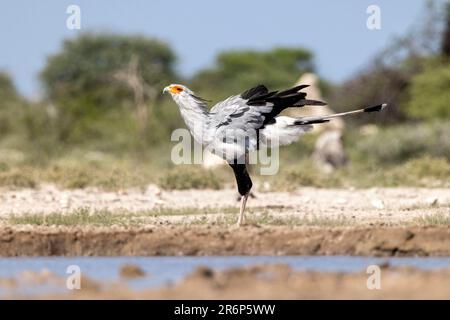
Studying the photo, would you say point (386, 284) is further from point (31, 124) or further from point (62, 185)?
point (31, 124)

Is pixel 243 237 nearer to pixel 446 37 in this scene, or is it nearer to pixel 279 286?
pixel 279 286

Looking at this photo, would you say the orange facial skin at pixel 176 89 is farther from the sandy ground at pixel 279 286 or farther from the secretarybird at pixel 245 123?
the sandy ground at pixel 279 286

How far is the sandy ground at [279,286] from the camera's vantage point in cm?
724

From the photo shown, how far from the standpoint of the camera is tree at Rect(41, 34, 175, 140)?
31.1m

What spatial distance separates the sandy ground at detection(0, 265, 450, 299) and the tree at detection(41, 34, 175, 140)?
20.1 metres

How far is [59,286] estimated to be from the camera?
791cm

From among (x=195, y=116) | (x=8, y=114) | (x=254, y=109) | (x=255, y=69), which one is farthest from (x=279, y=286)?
(x=255, y=69)

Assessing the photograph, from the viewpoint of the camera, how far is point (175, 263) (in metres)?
9.22

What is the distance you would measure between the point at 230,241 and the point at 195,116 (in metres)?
1.80

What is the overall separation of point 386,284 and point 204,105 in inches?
158

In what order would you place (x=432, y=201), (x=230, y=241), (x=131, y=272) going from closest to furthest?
(x=131, y=272)
(x=230, y=241)
(x=432, y=201)

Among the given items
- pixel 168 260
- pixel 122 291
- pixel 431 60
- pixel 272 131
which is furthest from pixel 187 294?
pixel 431 60

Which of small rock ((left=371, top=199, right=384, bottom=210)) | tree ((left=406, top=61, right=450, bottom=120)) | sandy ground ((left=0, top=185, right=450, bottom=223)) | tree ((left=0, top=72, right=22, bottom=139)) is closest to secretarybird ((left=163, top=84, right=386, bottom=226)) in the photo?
sandy ground ((left=0, top=185, right=450, bottom=223))
